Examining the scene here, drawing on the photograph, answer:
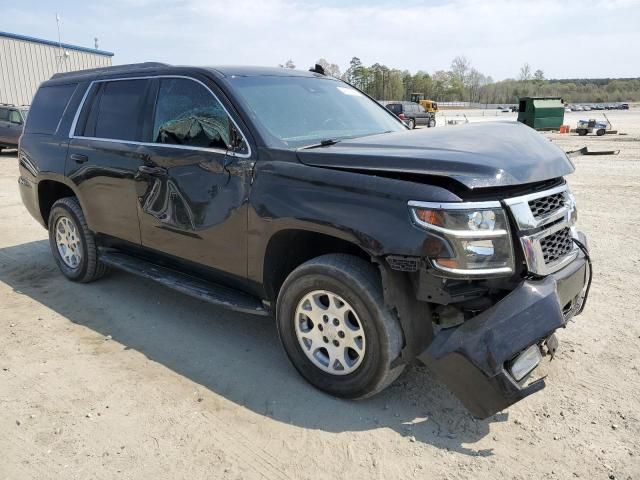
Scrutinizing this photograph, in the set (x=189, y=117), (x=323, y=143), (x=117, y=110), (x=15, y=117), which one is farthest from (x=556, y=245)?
(x=15, y=117)

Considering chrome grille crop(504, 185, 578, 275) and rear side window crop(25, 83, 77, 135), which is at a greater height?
rear side window crop(25, 83, 77, 135)

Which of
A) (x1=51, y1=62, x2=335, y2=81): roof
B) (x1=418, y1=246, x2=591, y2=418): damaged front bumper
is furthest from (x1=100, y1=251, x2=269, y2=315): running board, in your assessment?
(x1=51, y1=62, x2=335, y2=81): roof

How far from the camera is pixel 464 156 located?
9.06 feet

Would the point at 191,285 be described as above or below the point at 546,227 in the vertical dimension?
below

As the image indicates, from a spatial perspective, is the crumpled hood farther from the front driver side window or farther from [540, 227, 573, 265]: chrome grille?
the front driver side window

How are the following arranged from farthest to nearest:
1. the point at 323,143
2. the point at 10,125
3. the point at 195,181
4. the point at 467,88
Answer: the point at 467,88, the point at 10,125, the point at 195,181, the point at 323,143

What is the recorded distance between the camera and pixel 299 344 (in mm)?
3271

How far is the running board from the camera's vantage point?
3537 millimetres

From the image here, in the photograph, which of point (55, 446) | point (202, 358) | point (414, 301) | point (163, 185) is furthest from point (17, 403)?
point (414, 301)

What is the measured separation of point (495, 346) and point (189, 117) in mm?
2651

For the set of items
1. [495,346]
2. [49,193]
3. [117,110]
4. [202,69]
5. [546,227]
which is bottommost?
[495,346]

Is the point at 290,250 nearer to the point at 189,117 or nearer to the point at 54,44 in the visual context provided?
the point at 189,117

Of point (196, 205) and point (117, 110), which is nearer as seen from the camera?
point (196, 205)

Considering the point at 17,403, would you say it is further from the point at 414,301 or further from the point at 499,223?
the point at 499,223
